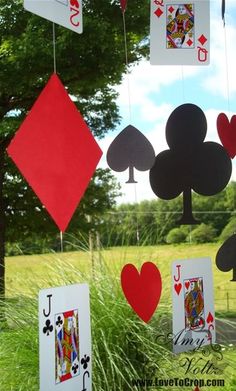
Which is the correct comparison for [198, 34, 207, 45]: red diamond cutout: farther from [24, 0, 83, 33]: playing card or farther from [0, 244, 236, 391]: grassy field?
[0, 244, 236, 391]: grassy field

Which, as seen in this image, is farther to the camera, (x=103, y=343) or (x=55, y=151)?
(x=103, y=343)

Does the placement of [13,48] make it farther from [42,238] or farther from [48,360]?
[48,360]

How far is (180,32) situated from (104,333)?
1.14 m

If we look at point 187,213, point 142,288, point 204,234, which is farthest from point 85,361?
point 204,234

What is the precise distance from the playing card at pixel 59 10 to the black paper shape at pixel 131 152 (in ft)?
1.13

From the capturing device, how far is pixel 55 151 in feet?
4.24

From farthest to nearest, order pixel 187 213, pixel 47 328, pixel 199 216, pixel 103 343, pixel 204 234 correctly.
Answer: pixel 204 234
pixel 199 216
pixel 103 343
pixel 187 213
pixel 47 328

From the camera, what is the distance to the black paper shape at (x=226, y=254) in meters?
1.77

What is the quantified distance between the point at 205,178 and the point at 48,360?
0.73 m

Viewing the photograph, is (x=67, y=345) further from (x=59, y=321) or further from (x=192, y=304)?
(x=192, y=304)

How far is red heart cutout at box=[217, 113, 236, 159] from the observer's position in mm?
1693

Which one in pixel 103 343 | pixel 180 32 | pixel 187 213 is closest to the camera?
pixel 180 32

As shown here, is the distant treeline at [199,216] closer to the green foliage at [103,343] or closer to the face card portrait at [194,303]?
the green foliage at [103,343]

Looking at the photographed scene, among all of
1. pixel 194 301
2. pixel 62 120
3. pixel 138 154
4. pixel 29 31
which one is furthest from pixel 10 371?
pixel 29 31
